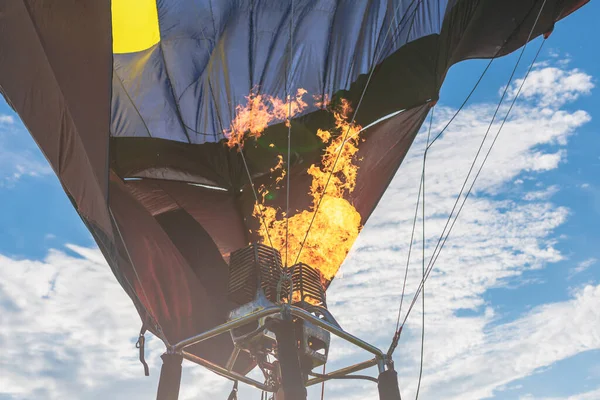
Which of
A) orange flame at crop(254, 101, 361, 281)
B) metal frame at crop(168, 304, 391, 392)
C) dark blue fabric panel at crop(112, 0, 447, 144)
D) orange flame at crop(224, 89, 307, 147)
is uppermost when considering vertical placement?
dark blue fabric panel at crop(112, 0, 447, 144)

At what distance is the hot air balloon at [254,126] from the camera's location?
661 cm

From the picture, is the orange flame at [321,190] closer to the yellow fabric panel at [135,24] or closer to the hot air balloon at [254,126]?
the hot air balloon at [254,126]

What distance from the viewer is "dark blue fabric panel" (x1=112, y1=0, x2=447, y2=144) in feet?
22.0

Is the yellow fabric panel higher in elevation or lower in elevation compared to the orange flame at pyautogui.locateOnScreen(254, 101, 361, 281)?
higher

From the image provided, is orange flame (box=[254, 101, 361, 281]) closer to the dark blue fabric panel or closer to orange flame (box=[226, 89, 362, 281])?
orange flame (box=[226, 89, 362, 281])

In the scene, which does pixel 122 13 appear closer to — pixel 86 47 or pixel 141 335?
pixel 86 47

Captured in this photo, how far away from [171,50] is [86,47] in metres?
2.02

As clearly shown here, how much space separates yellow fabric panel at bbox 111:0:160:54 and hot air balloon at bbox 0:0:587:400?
0.01m

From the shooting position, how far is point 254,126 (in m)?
7.07

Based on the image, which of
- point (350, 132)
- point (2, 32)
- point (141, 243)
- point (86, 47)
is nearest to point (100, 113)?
point (86, 47)

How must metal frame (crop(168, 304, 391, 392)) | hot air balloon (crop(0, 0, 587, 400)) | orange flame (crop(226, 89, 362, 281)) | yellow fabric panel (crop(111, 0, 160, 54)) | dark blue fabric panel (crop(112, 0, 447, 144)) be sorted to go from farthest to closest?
yellow fabric panel (crop(111, 0, 160, 54)) < orange flame (crop(226, 89, 362, 281)) < dark blue fabric panel (crop(112, 0, 447, 144)) < hot air balloon (crop(0, 0, 587, 400)) < metal frame (crop(168, 304, 391, 392))

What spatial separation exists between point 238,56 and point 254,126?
0.78 metres

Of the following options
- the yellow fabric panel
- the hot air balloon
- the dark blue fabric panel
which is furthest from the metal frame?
the yellow fabric panel

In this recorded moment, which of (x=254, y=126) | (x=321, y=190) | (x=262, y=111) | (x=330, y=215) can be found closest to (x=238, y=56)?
Answer: (x=262, y=111)
